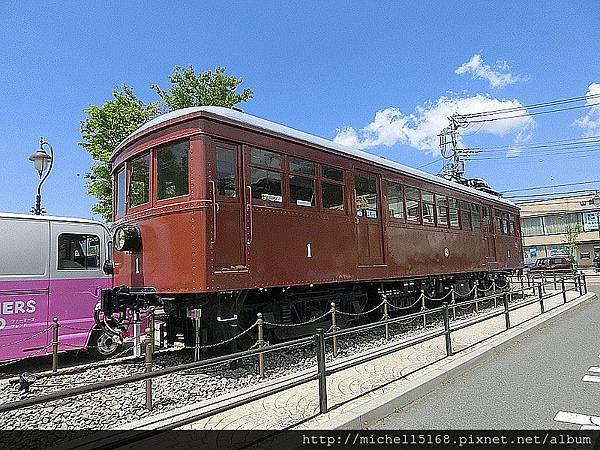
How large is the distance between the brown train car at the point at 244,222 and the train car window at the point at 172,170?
2cm

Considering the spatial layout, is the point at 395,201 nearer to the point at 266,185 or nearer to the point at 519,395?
the point at 266,185

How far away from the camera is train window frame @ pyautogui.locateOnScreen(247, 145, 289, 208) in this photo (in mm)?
6855

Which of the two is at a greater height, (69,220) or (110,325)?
(69,220)

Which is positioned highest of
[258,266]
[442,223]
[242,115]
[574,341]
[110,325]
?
[242,115]

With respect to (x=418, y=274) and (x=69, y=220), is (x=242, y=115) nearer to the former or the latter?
(x=69, y=220)

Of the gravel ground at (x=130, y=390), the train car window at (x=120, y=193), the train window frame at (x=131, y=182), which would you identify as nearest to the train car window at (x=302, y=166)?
the train window frame at (x=131, y=182)

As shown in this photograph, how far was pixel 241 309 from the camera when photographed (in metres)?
7.06

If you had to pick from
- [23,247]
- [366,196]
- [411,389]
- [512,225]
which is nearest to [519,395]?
[411,389]

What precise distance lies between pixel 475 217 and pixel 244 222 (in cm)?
1054

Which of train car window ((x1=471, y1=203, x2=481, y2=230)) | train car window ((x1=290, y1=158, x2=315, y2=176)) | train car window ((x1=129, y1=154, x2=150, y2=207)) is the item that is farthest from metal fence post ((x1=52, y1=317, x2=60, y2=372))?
train car window ((x1=471, y1=203, x2=481, y2=230))

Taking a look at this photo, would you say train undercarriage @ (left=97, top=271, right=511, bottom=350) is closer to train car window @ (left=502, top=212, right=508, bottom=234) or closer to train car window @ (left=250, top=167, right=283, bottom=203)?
train car window @ (left=250, top=167, right=283, bottom=203)

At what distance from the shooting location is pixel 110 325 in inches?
309

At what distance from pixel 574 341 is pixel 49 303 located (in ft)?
31.4

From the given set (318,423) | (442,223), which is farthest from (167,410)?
(442,223)
